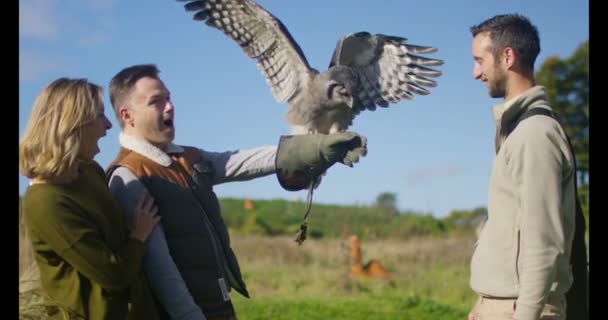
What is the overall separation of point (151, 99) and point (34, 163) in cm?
45

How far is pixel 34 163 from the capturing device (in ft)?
7.00

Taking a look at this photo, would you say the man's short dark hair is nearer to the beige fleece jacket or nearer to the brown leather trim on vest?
the beige fleece jacket

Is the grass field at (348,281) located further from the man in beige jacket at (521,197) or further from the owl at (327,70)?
the man in beige jacket at (521,197)

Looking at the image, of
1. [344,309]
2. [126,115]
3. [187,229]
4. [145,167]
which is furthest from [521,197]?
[344,309]

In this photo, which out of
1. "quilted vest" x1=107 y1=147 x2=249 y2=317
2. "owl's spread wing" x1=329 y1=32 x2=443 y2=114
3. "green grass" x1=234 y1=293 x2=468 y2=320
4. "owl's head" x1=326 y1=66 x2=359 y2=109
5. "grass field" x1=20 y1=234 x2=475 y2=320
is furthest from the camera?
"grass field" x1=20 y1=234 x2=475 y2=320

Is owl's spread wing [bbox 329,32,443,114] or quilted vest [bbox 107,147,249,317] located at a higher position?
owl's spread wing [bbox 329,32,443,114]

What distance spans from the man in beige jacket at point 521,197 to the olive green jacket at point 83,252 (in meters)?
0.99

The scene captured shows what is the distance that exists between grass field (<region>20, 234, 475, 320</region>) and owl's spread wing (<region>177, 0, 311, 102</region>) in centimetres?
461

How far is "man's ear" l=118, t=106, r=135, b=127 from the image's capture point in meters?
2.48

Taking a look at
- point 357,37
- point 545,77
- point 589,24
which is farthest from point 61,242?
point 545,77

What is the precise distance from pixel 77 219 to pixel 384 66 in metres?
1.59

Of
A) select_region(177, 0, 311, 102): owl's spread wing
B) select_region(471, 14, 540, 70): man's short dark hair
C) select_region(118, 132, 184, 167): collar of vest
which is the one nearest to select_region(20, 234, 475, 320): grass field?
select_region(177, 0, 311, 102): owl's spread wing

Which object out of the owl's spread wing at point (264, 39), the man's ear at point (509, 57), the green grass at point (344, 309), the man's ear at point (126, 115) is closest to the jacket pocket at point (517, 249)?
the man's ear at point (509, 57)
